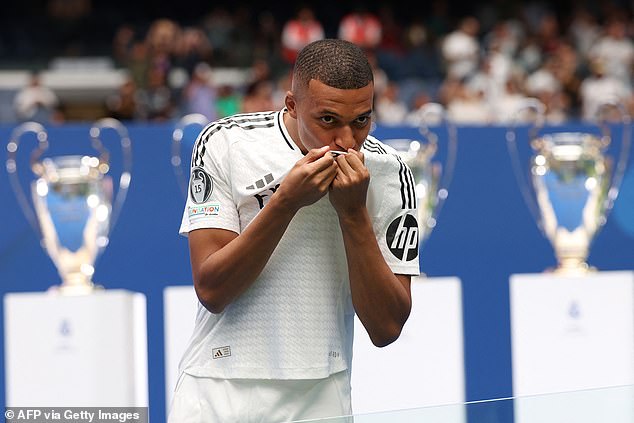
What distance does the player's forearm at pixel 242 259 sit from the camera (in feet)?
6.18

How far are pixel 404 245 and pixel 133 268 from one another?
3273 millimetres

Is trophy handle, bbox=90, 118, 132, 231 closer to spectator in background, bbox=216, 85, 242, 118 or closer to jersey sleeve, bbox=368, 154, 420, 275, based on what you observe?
jersey sleeve, bbox=368, 154, 420, 275

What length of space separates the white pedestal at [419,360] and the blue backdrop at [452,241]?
2.55 ft

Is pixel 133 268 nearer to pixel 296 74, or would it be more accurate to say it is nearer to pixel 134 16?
pixel 296 74

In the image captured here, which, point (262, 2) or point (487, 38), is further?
point (262, 2)

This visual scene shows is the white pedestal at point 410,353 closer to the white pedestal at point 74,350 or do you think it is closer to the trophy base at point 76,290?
the white pedestal at point 74,350

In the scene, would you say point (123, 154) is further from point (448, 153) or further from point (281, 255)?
point (281, 255)

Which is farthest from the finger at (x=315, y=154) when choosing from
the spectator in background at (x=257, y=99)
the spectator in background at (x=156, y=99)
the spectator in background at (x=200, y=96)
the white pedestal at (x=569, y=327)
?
the spectator in background at (x=200, y=96)

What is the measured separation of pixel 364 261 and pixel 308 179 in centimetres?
17

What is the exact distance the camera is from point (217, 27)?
1277 centimetres

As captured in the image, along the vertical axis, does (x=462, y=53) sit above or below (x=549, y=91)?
above

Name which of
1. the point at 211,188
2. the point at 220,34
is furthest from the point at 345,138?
the point at 220,34

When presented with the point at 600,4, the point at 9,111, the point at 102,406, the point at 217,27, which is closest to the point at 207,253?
the point at 102,406

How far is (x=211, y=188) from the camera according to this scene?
6.63ft
